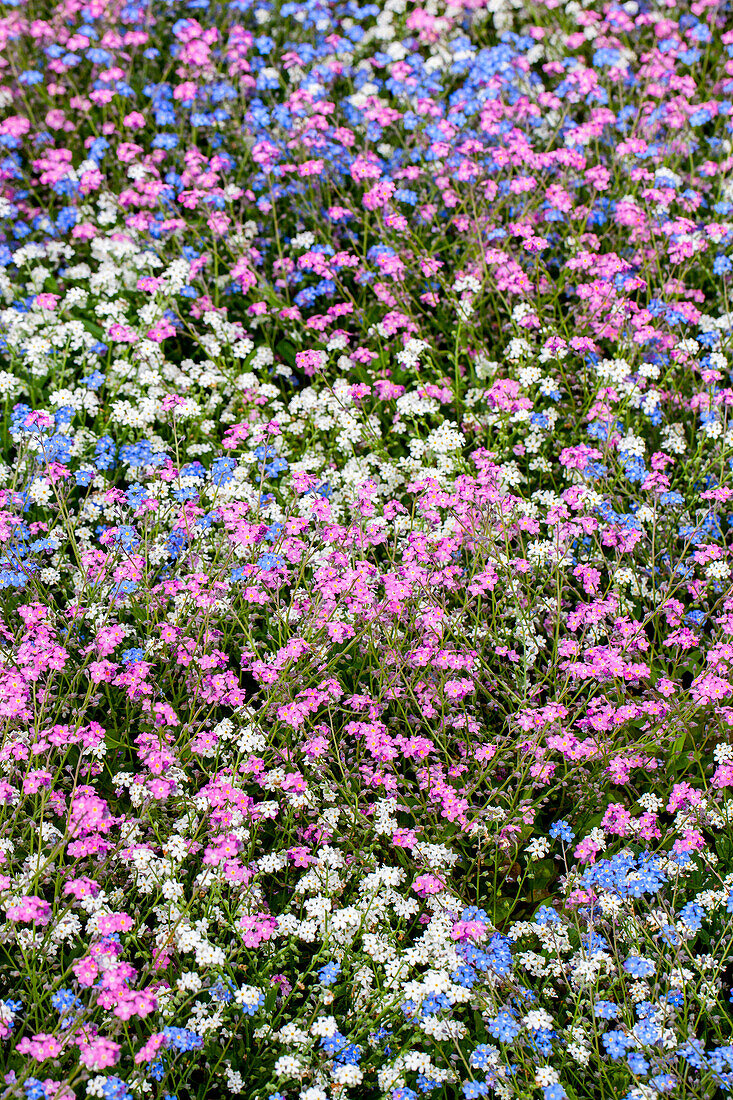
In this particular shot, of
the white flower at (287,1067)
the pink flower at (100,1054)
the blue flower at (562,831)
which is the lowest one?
the white flower at (287,1067)

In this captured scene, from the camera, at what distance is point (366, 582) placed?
417 cm

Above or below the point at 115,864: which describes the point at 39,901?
below

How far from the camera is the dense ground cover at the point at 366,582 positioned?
11.5ft

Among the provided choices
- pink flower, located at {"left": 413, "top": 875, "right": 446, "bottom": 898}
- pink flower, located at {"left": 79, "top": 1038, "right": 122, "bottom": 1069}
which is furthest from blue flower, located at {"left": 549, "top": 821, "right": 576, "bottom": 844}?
pink flower, located at {"left": 79, "top": 1038, "right": 122, "bottom": 1069}

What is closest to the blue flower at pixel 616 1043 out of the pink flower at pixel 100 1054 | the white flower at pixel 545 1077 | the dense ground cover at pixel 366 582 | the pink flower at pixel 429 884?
the dense ground cover at pixel 366 582

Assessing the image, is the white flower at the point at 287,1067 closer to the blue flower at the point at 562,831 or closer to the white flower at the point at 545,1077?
the white flower at the point at 545,1077

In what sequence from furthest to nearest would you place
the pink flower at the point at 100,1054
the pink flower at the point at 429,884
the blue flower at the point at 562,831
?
the blue flower at the point at 562,831, the pink flower at the point at 429,884, the pink flower at the point at 100,1054

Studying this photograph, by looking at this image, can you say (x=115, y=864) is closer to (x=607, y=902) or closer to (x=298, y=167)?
(x=607, y=902)

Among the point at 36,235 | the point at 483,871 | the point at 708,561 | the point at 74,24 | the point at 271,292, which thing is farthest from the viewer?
the point at 74,24

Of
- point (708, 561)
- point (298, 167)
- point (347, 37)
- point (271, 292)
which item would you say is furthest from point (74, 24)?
point (708, 561)

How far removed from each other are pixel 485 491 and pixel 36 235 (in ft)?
12.2

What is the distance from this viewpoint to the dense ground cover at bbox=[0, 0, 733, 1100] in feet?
11.5

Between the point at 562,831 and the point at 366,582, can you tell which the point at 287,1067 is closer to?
the point at 562,831

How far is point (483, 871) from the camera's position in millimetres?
4027
